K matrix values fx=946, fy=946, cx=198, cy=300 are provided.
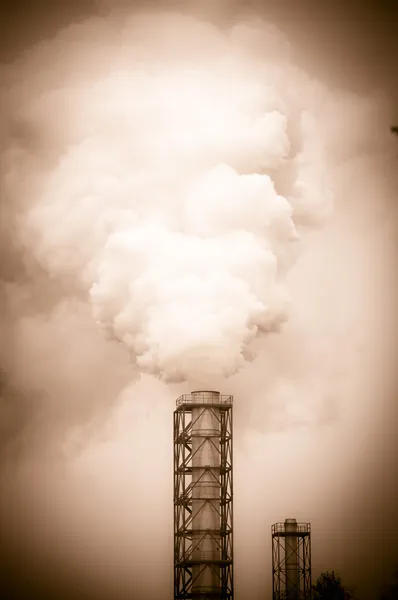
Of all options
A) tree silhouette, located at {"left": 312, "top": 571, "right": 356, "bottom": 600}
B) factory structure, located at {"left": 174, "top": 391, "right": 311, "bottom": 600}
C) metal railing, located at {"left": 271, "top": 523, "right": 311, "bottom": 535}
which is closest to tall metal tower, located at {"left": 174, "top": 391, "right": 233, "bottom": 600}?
factory structure, located at {"left": 174, "top": 391, "right": 311, "bottom": 600}

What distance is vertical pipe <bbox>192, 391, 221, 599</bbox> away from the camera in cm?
5472

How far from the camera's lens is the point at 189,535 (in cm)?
5544

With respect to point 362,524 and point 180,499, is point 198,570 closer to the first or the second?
point 180,499

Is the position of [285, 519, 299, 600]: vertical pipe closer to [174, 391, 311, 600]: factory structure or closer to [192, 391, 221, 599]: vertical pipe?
[174, 391, 311, 600]: factory structure

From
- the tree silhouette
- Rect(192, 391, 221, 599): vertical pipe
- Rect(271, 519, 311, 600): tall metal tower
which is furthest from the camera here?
the tree silhouette

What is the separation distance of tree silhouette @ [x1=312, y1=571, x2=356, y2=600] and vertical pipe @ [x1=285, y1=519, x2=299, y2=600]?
4694 mm

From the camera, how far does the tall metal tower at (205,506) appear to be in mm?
54781

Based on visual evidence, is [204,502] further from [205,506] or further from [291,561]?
[291,561]

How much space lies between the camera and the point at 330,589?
6925 centimetres

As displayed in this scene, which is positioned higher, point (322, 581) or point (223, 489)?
point (223, 489)

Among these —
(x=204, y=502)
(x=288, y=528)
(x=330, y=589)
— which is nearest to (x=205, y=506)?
(x=204, y=502)

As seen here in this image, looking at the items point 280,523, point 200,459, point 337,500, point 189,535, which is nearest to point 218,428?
point 200,459

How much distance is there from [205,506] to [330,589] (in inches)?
744

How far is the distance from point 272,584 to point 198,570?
1353 cm
